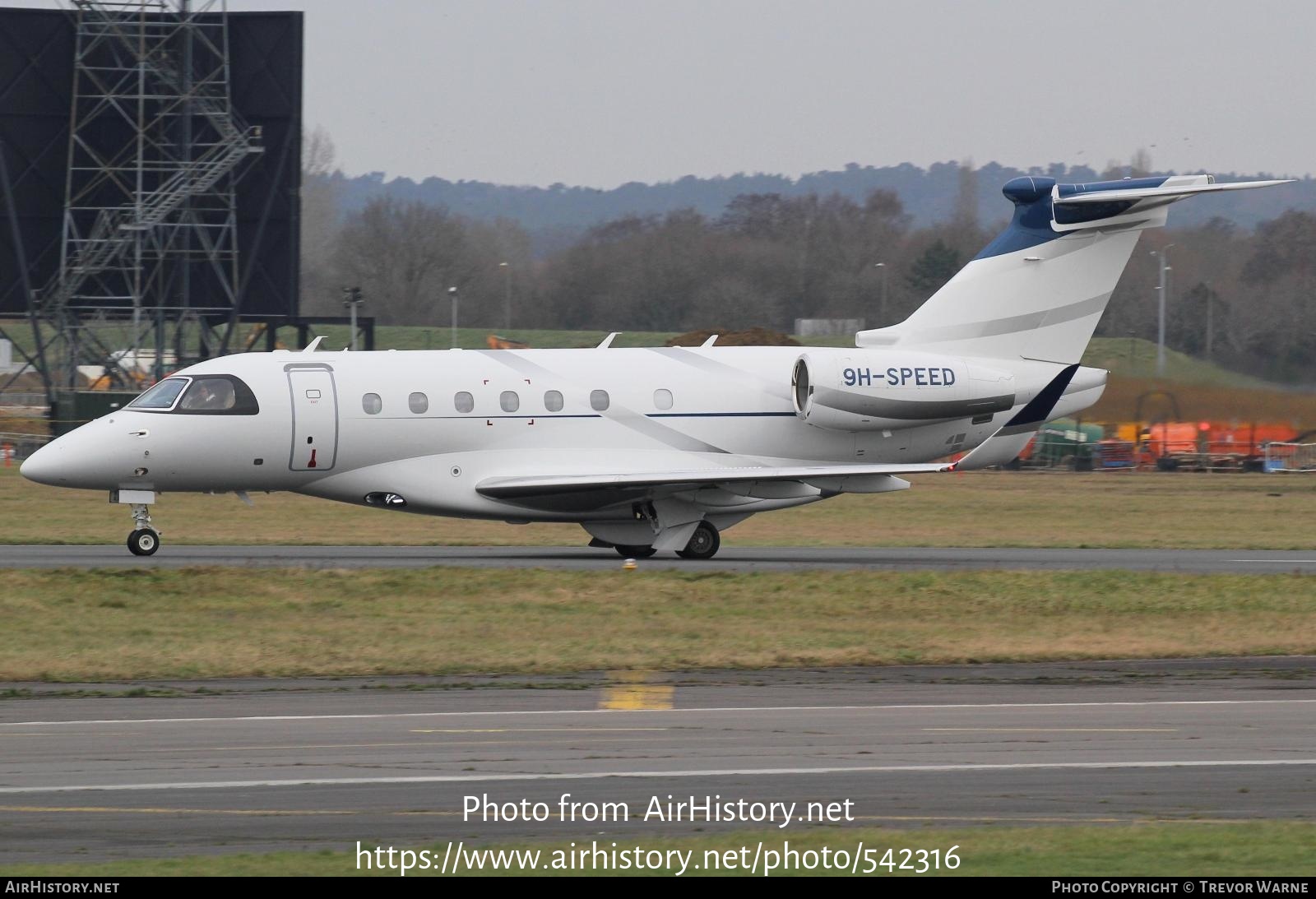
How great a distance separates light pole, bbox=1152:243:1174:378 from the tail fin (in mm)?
15651

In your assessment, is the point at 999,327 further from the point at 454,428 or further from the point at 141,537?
the point at 141,537

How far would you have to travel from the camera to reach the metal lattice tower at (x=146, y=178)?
175 feet

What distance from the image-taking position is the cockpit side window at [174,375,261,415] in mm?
23547

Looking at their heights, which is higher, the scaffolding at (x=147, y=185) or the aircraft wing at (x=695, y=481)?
the scaffolding at (x=147, y=185)

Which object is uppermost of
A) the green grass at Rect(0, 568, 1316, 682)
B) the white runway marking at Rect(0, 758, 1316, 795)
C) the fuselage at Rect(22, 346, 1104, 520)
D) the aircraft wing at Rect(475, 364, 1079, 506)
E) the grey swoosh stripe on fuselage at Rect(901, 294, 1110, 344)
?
the grey swoosh stripe on fuselage at Rect(901, 294, 1110, 344)

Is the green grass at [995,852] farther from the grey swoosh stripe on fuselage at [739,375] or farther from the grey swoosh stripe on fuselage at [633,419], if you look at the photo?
the grey swoosh stripe on fuselage at [739,375]

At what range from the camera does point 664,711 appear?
13664 mm

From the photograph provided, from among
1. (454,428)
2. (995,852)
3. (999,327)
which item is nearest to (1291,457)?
(999,327)

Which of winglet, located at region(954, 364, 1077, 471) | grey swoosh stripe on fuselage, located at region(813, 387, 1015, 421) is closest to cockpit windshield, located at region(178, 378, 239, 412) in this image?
grey swoosh stripe on fuselage, located at region(813, 387, 1015, 421)

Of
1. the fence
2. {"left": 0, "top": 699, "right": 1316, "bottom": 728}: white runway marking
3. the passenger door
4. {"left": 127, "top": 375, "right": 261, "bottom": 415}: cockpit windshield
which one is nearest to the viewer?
{"left": 0, "top": 699, "right": 1316, "bottom": 728}: white runway marking

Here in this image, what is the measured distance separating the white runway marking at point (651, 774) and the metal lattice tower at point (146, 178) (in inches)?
1771

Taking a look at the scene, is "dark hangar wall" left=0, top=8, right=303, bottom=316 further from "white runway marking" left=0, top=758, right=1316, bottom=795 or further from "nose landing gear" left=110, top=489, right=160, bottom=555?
"white runway marking" left=0, top=758, right=1316, bottom=795

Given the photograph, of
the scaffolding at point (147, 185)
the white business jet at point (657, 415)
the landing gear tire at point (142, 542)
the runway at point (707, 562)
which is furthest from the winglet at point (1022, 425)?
the scaffolding at point (147, 185)

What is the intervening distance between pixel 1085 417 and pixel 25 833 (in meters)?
45.4
